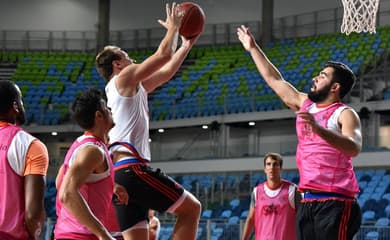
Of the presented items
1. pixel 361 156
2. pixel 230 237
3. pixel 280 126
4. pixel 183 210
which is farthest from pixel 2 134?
pixel 280 126

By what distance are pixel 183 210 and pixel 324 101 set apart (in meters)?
1.26

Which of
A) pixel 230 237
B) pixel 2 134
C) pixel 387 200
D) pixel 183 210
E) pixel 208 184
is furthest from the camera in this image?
pixel 208 184

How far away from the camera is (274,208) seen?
316 inches

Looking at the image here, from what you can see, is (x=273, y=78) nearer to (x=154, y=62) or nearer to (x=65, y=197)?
(x=154, y=62)

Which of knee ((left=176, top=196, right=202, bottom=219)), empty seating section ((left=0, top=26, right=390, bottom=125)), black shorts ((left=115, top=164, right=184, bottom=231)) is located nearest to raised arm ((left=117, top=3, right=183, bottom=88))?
black shorts ((left=115, top=164, right=184, bottom=231))

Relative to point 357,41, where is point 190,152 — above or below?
below

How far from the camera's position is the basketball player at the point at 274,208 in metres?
7.95

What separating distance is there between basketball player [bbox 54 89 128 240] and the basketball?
1542 millimetres

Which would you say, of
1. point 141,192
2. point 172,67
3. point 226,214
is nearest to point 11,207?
point 141,192

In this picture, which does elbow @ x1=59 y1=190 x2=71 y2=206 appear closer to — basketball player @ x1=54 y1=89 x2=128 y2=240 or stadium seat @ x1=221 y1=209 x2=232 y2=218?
basketball player @ x1=54 y1=89 x2=128 y2=240

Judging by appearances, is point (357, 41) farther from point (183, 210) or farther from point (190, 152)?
point (183, 210)

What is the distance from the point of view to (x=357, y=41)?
22922 mm

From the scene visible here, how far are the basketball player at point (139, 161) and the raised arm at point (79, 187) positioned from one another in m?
1.12

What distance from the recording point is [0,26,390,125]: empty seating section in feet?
71.3
